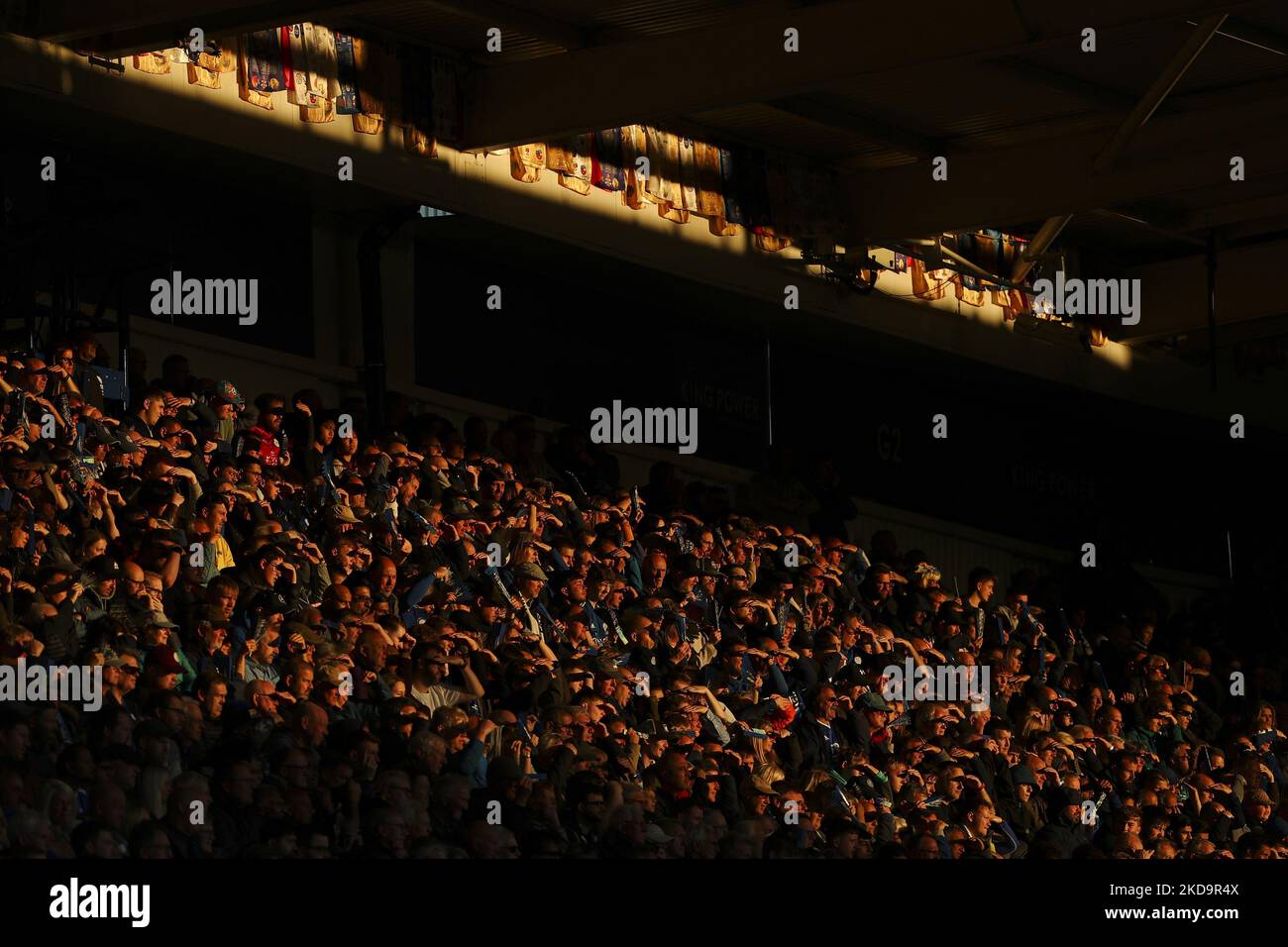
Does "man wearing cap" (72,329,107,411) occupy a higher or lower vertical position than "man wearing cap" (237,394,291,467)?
higher

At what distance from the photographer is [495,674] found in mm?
12406

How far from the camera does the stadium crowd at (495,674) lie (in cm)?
988

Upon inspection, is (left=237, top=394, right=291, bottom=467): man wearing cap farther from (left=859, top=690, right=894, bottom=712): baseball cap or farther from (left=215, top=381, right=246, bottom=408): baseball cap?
(left=859, top=690, right=894, bottom=712): baseball cap

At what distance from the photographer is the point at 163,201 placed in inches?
647

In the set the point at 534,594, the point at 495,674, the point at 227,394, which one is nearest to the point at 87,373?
the point at 227,394

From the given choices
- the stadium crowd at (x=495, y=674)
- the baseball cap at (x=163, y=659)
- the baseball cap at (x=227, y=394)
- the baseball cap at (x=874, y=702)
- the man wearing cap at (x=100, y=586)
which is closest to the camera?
the stadium crowd at (x=495, y=674)

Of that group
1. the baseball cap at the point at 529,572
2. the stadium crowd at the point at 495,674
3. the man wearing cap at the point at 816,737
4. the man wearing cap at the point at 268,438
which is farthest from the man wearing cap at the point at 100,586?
the man wearing cap at the point at 816,737

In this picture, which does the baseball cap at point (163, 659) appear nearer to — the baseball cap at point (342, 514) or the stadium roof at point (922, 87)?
the baseball cap at point (342, 514)

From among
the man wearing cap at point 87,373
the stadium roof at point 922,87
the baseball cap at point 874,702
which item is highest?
the stadium roof at point 922,87

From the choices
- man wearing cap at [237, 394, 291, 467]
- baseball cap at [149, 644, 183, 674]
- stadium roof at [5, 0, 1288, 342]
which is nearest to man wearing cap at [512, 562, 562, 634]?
man wearing cap at [237, 394, 291, 467]

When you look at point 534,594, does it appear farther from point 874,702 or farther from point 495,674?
point 874,702

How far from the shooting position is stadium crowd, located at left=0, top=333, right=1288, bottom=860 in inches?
389

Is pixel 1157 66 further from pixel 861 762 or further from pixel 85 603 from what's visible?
pixel 85 603
